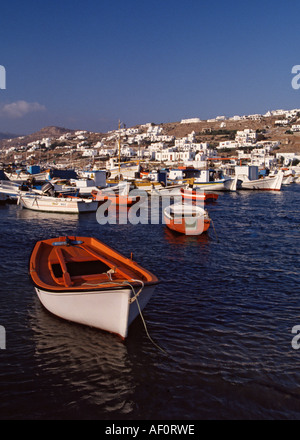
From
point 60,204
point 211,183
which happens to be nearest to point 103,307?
point 60,204

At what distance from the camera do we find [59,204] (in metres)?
32.8

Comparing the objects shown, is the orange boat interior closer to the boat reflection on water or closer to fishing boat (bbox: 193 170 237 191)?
the boat reflection on water

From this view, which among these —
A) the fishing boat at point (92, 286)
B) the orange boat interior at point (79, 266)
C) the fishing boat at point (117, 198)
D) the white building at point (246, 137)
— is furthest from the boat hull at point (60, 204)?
the white building at point (246, 137)

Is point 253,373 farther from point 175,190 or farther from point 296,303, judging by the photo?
point 175,190

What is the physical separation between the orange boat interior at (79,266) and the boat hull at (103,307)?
240 millimetres

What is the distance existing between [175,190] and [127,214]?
1618cm

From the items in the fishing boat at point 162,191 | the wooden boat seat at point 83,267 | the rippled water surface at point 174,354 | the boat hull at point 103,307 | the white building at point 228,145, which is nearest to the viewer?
the rippled water surface at point 174,354

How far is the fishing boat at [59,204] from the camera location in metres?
32.6

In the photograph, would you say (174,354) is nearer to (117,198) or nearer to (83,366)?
(83,366)

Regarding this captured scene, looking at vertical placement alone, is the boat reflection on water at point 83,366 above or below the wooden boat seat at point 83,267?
below

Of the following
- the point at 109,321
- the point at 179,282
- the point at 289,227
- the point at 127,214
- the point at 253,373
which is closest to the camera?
the point at 253,373

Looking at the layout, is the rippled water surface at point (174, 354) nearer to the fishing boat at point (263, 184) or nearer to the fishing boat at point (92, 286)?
the fishing boat at point (92, 286)

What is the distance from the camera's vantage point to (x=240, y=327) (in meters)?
10.5
